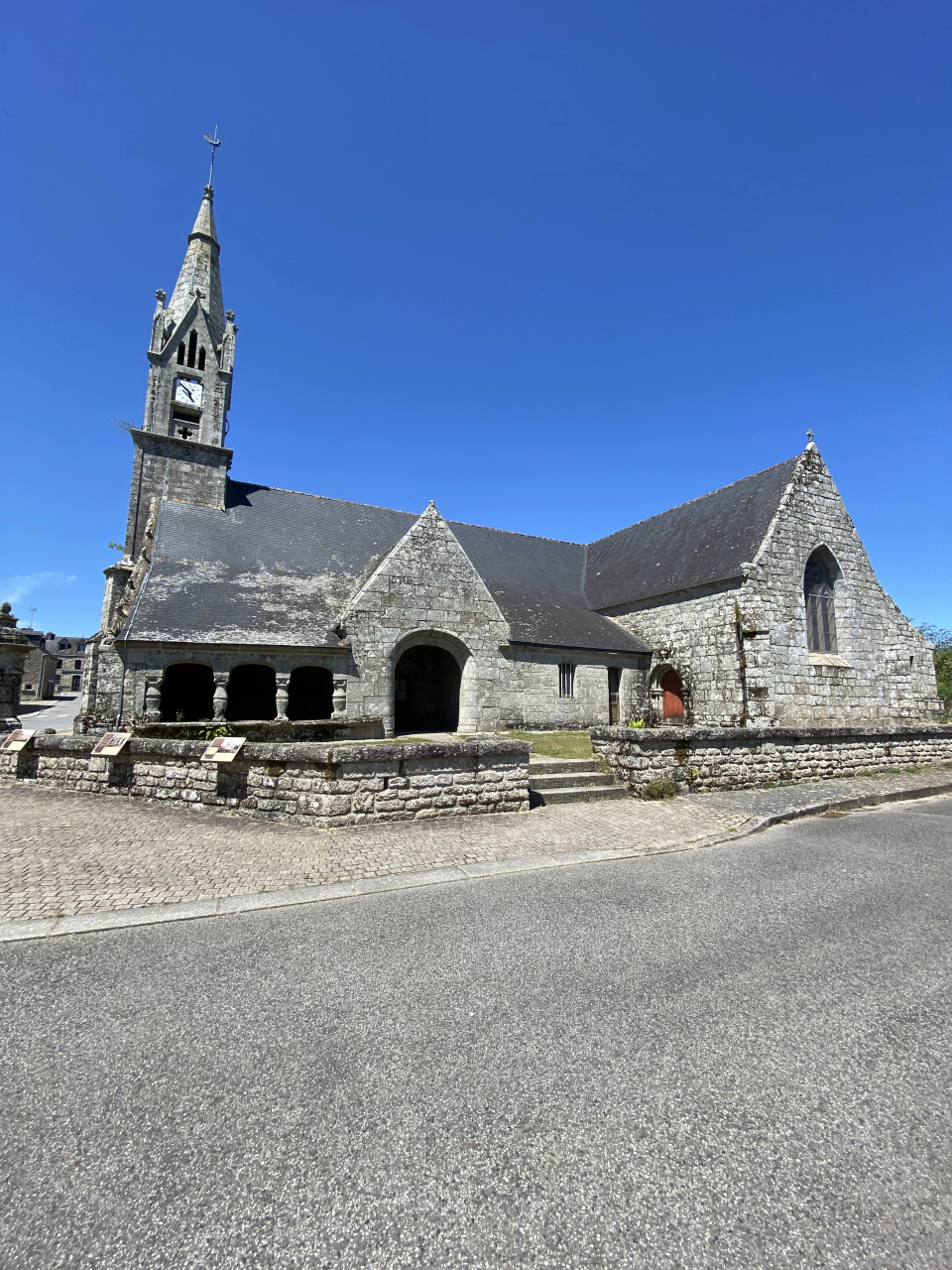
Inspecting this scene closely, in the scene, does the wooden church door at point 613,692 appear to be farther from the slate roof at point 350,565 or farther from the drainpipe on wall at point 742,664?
the drainpipe on wall at point 742,664

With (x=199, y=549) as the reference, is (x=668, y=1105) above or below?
below

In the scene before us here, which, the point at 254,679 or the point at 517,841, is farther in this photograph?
the point at 254,679

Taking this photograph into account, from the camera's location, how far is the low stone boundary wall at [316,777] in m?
6.91

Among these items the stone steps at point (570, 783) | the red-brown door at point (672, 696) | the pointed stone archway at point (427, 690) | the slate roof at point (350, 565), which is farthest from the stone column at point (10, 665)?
the red-brown door at point (672, 696)

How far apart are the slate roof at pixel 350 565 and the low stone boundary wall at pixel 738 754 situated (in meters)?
6.62

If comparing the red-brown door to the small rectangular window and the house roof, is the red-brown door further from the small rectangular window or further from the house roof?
the small rectangular window

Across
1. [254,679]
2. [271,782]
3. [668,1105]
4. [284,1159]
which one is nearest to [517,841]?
[271,782]

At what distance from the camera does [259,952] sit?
364 centimetres

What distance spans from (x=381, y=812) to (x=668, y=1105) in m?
5.12

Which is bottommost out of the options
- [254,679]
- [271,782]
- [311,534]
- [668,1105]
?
[668,1105]

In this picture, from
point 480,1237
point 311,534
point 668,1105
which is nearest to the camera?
point 480,1237

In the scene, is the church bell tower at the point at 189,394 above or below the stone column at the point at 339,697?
above

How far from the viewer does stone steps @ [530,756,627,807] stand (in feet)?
28.4

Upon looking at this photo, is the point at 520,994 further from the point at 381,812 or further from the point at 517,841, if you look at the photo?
the point at 381,812
